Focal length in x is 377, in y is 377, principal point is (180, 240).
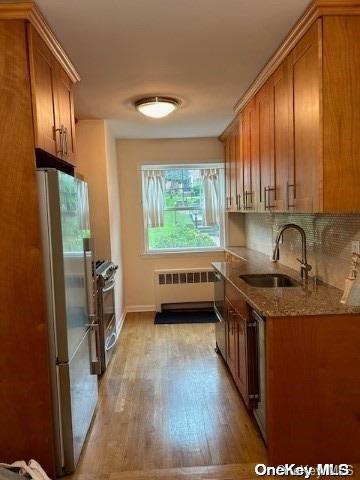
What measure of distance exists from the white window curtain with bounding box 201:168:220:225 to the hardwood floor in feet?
6.81

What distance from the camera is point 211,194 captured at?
542 centimetres

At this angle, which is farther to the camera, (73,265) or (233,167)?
(233,167)

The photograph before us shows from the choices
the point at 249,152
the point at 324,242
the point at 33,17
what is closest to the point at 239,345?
the point at 324,242

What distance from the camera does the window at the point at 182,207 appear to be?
17.7 feet

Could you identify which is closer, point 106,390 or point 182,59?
point 182,59

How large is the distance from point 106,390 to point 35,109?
2.23 metres

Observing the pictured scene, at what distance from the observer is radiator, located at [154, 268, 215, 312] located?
17.4 ft

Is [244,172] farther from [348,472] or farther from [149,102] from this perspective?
[348,472]

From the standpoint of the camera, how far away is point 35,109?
190 centimetres

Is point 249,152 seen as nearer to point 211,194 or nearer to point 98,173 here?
point 98,173

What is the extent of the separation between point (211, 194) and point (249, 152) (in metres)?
1.93

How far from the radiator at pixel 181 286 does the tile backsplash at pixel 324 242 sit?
5.29ft

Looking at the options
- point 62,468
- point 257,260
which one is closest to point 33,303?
point 62,468

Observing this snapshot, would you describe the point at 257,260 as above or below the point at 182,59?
below
